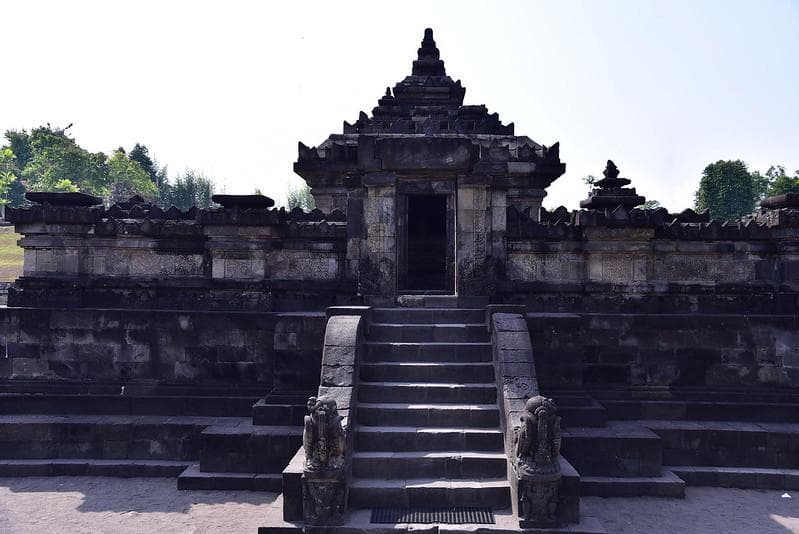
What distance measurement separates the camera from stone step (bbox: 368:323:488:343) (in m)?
8.89

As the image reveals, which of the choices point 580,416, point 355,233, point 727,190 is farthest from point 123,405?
point 727,190

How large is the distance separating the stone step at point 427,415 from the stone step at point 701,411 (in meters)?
3.22

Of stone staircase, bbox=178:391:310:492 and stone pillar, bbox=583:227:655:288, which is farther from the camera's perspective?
stone pillar, bbox=583:227:655:288

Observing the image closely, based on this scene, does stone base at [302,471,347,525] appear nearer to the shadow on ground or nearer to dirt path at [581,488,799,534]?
the shadow on ground

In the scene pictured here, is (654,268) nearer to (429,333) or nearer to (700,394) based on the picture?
(700,394)

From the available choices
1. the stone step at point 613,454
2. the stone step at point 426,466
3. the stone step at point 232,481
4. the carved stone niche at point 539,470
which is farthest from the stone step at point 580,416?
the stone step at point 232,481

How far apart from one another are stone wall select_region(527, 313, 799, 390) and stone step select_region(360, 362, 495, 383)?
2749mm

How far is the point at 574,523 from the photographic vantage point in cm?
638

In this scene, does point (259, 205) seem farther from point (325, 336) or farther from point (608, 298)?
point (608, 298)

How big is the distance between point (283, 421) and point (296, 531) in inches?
101

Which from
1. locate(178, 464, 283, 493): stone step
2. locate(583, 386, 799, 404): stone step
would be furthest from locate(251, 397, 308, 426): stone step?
locate(583, 386, 799, 404): stone step

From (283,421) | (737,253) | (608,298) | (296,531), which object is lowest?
(296,531)

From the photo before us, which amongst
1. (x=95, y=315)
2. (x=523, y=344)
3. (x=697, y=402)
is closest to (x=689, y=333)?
(x=697, y=402)

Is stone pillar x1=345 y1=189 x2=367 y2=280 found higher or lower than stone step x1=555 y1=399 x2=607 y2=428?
higher
